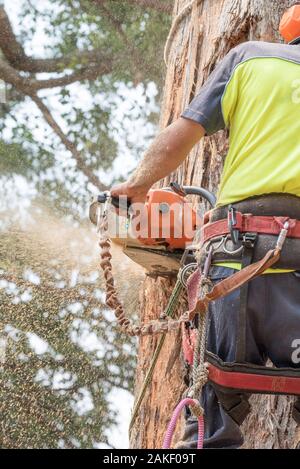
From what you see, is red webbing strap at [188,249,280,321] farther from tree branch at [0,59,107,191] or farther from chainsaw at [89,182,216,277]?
tree branch at [0,59,107,191]

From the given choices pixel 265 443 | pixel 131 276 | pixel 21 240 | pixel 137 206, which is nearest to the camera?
pixel 137 206

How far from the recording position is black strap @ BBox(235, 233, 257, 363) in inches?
97.0

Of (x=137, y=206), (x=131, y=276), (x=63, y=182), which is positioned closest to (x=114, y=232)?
(x=137, y=206)

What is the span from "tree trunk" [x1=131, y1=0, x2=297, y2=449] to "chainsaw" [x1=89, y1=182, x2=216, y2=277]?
451 mm

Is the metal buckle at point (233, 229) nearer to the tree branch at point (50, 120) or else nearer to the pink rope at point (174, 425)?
the pink rope at point (174, 425)

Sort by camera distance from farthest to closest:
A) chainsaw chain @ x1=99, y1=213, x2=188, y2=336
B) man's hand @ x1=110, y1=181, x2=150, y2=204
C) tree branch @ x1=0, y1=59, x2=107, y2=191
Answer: tree branch @ x1=0, y1=59, x2=107, y2=191 → chainsaw chain @ x1=99, y1=213, x2=188, y2=336 → man's hand @ x1=110, y1=181, x2=150, y2=204

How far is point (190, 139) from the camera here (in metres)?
2.57

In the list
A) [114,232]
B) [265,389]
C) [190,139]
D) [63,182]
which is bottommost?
[63,182]

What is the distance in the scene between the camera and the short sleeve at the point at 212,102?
2559 mm

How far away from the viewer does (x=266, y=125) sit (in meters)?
2.54

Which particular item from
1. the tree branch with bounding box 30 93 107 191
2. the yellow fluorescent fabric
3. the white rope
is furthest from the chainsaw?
the tree branch with bounding box 30 93 107 191

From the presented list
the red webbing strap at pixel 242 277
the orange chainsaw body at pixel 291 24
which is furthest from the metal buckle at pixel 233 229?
the orange chainsaw body at pixel 291 24
